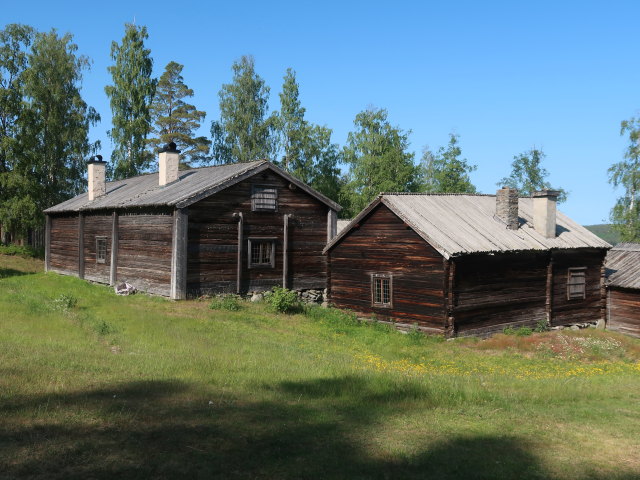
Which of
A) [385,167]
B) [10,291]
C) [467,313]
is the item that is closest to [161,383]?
[467,313]

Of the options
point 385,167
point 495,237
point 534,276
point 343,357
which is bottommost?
point 343,357

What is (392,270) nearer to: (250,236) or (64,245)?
(250,236)

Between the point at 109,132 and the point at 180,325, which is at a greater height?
the point at 109,132

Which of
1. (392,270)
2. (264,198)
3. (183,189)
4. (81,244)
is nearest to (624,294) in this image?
(392,270)

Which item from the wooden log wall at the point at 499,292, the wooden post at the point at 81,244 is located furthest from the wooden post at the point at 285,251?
the wooden post at the point at 81,244

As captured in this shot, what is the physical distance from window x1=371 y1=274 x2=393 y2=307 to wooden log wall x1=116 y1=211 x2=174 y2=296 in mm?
8511

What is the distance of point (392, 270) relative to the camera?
76.1 ft

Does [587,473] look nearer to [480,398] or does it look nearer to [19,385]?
[480,398]

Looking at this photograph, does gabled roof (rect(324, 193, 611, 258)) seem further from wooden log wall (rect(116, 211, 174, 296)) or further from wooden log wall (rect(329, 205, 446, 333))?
wooden log wall (rect(116, 211, 174, 296))

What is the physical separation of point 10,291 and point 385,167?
103 ft

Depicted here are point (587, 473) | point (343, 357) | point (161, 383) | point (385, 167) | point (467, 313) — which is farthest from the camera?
point (385, 167)

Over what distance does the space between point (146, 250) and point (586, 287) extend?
20.7 m

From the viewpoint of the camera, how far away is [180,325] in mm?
17859

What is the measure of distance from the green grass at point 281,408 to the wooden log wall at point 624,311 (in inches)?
385
